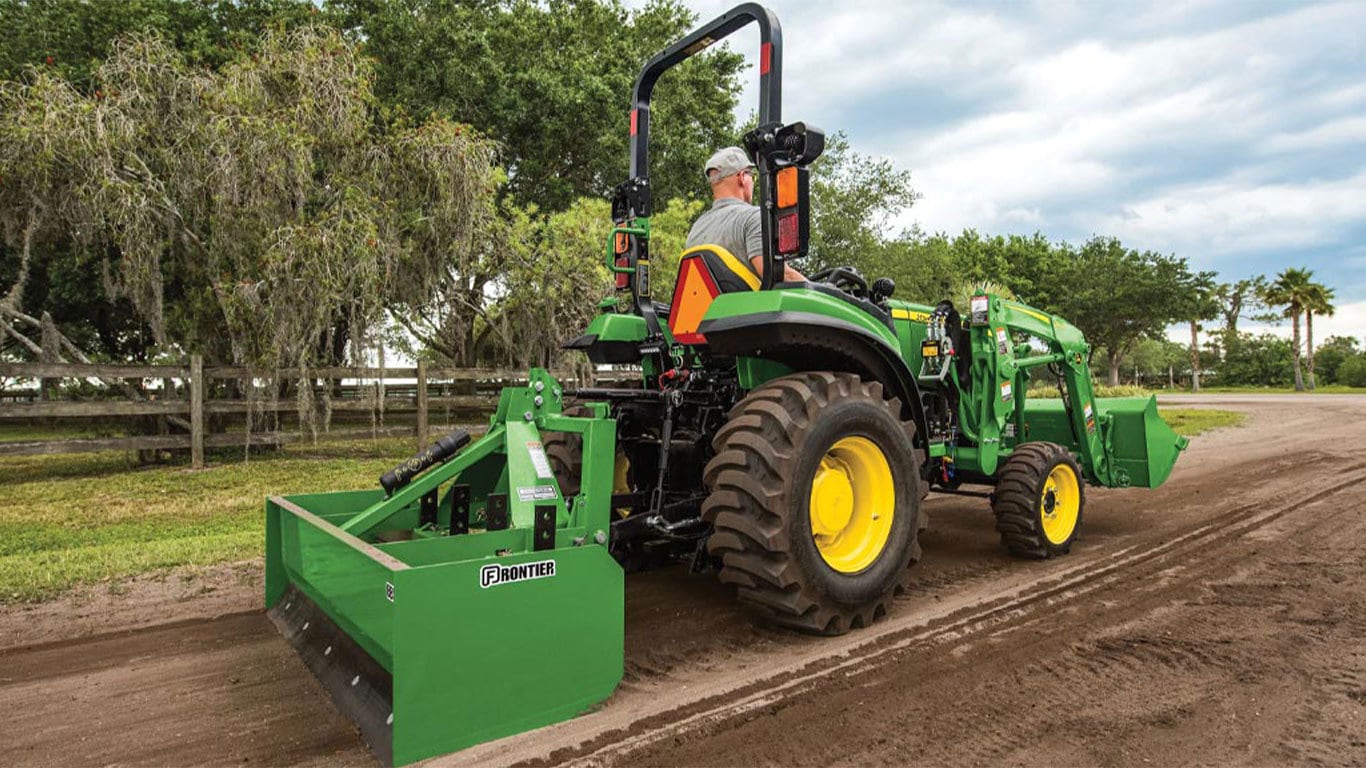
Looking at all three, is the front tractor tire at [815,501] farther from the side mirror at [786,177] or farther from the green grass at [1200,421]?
the green grass at [1200,421]

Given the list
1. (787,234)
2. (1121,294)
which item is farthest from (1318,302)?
(787,234)


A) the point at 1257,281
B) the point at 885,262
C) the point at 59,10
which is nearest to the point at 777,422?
the point at 59,10

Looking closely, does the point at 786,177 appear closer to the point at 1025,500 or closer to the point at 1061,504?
the point at 1025,500

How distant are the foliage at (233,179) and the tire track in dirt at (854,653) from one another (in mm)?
9003

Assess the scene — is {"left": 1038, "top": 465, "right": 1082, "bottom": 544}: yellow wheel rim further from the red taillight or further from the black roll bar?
the black roll bar

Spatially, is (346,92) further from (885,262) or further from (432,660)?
(885,262)

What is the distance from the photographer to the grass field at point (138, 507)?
518cm

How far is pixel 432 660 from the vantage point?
252cm

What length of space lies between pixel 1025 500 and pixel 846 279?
6.32ft

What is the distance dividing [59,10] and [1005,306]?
60.1 ft

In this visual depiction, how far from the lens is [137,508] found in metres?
7.87

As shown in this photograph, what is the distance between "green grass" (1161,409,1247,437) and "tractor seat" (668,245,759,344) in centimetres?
1357

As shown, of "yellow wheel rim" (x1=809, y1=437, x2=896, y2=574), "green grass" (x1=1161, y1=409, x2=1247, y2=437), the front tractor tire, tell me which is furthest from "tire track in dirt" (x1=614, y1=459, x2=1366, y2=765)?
"green grass" (x1=1161, y1=409, x2=1247, y2=437)

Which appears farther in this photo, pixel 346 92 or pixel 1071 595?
pixel 346 92
